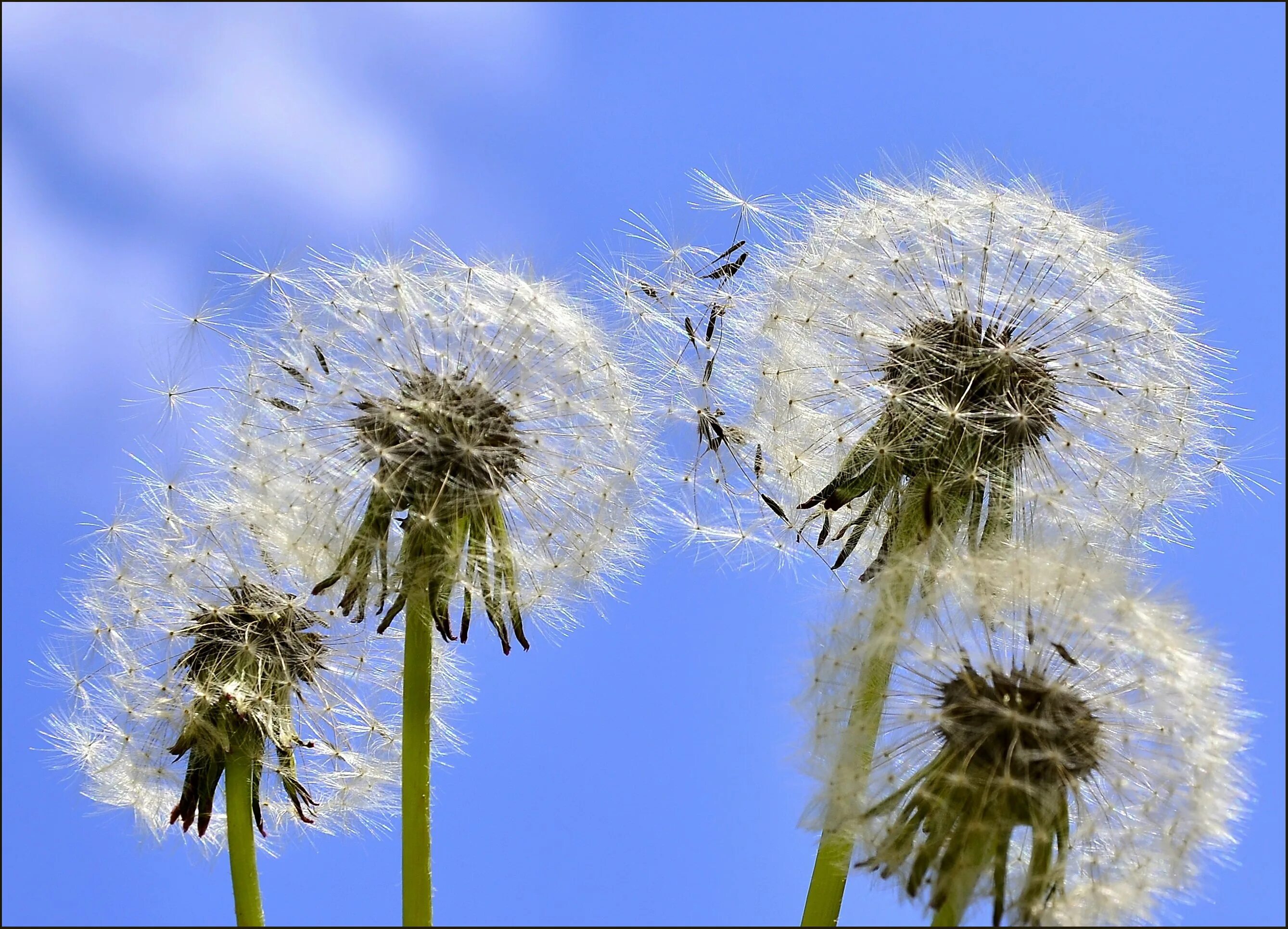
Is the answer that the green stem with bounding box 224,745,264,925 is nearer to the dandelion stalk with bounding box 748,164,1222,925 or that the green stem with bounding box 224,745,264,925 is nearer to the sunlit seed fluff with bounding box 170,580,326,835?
the sunlit seed fluff with bounding box 170,580,326,835

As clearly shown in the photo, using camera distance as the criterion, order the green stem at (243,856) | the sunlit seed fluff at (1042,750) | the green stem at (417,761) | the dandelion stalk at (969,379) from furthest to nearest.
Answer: the dandelion stalk at (969,379), the green stem at (243,856), the green stem at (417,761), the sunlit seed fluff at (1042,750)

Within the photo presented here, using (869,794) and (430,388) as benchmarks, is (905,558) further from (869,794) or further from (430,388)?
(430,388)

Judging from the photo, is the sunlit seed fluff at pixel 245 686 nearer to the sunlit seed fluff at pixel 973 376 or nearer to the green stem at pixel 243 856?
the green stem at pixel 243 856

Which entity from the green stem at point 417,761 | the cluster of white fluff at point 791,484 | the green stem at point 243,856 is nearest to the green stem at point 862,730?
the cluster of white fluff at point 791,484

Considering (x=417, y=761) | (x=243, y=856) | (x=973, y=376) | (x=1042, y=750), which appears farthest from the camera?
(x=973, y=376)

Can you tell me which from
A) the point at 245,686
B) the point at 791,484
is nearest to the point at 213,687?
the point at 245,686

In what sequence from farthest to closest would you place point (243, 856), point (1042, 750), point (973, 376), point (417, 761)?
point (973, 376) → point (243, 856) → point (417, 761) → point (1042, 750)

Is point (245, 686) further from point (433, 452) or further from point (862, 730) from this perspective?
point (862, 730)
